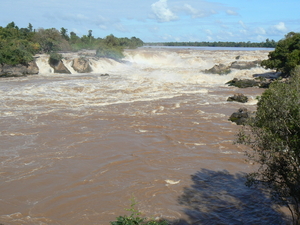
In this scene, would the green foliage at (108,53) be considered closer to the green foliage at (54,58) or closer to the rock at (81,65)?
the rock at (81,65)

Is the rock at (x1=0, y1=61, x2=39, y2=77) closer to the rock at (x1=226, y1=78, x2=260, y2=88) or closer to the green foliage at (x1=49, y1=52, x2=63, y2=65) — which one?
the green foliage at (x1=49, y1=52, x2=63, y2=65)

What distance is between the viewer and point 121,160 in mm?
10930

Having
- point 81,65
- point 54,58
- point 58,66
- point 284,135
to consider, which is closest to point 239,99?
point 284,135

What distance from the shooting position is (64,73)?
35.7 meters

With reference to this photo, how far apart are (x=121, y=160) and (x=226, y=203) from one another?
4.16 meters

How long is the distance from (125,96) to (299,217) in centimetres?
1747

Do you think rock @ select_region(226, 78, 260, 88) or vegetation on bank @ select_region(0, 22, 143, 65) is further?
vegetation on bank @ select_region(0, 22, 143, 65)

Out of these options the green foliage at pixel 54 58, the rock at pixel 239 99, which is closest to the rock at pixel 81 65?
the green foliage at pixel 54 58

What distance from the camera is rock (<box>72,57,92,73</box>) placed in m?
36.7

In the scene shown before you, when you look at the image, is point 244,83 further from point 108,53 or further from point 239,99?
point 108,53

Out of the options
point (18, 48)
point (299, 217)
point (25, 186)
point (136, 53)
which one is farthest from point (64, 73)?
point (299, 217)

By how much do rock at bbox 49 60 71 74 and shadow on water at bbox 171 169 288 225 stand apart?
95.6ft

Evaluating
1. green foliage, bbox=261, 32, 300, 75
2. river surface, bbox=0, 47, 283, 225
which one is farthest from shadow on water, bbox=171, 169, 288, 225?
green foliage, bbox=261, 32, 300, 75

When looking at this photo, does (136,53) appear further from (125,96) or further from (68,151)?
(68,151)
